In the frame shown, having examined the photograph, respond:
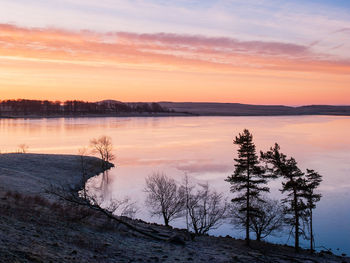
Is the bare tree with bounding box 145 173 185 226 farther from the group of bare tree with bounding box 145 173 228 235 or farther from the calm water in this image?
the calm water

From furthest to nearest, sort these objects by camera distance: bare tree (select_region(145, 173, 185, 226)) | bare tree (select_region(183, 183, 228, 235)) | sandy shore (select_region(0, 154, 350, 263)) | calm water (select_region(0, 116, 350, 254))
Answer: calm water (select_region(0, 116, 350, 254))
bare tree (select_region(145, 173, 185, 226))
bare tree (select_region(183, 183, 228, 235))
sandy shore (select_region(0, 154, 350, 263))

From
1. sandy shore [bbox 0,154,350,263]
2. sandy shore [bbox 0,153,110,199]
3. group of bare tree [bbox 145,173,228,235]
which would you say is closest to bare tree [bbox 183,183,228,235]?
group of bare tree [bbox 145,173,228,235]

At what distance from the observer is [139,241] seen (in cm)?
1700

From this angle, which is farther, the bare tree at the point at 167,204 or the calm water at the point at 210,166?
the calm water at the point at 210,166

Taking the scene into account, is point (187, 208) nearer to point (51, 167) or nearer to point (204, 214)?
point (204, 214)

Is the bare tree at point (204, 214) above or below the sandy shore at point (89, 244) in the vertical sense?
below

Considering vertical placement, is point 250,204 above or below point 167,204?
above

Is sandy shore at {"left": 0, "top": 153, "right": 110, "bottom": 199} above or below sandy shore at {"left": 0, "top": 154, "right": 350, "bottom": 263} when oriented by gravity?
below

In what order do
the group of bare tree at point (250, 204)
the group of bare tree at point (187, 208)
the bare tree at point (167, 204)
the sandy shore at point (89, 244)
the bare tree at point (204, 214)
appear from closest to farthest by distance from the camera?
the sandy shore at point (89, 244) < the group of bare tree at point (250, 204) < the bare tree at point (204, 214) < the group of bare tree at point (187, 208) < the bare tree at point (167, 204)

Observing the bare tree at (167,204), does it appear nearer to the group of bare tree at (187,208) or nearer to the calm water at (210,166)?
the group of bare tree at (187,208)

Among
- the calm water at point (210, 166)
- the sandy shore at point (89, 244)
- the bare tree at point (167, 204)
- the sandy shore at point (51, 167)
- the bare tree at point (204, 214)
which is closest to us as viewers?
the sandy shore at point (89, 244)

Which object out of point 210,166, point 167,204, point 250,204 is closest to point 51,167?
point 210,166

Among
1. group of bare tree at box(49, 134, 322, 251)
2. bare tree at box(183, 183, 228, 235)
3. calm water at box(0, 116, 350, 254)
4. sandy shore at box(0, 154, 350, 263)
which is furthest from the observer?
calm water at box(0, 116, 350, 254)

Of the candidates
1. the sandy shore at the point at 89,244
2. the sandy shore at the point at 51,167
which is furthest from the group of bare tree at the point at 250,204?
the sandy shore at the point at 51,167
